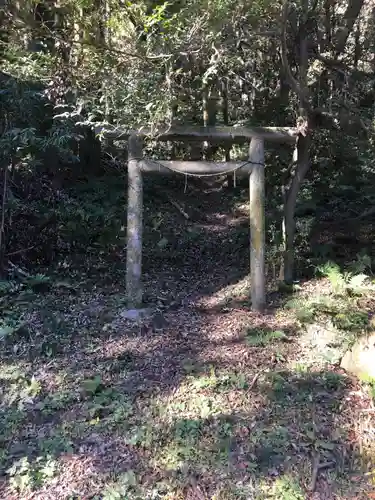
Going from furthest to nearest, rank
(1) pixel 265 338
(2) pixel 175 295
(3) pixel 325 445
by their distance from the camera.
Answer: (2) pixel 175 295, (1) pixel 265 338, (3) pixel 325 445

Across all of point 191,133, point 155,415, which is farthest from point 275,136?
point 155,415

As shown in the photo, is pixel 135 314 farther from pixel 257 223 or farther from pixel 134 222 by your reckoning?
pixel 257 223

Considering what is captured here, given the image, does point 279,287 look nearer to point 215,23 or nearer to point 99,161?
point 215,23

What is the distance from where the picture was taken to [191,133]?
20.9ft

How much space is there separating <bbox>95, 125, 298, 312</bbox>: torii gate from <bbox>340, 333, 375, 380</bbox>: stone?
1.70 meters

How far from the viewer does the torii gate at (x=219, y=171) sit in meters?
6.52

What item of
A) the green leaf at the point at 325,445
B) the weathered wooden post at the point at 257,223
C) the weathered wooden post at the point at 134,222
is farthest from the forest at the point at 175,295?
the weathered wooden post at the point at 257,223

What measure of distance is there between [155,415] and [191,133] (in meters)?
3.86

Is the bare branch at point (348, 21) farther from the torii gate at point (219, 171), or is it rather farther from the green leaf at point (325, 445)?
the green leaf at point (325, 445)

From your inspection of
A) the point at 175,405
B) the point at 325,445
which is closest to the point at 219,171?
the point at 175,405

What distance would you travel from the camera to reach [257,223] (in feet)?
21.8

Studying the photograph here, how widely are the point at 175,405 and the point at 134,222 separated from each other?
2969mm

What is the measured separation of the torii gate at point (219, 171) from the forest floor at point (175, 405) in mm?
457

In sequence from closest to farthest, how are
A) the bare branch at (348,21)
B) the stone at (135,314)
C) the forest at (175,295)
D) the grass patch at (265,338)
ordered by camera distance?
the forest at (175,295), the grass patch at (265,338), the stone at (135,314), the bare branch at (348,21)
